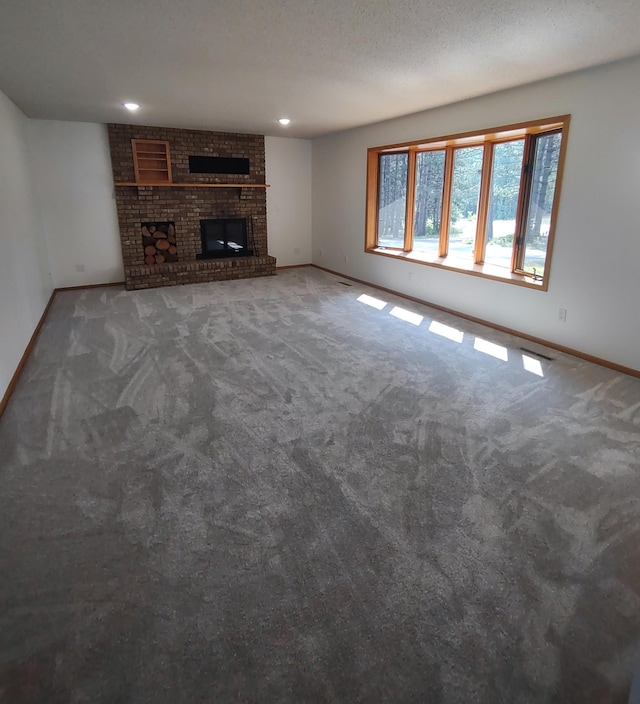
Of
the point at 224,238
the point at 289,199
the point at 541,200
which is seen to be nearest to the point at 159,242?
the point at 224,238

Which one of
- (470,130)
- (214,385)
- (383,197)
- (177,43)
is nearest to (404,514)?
(214,385)

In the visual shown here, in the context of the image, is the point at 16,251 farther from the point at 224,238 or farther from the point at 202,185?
the point at 224,238

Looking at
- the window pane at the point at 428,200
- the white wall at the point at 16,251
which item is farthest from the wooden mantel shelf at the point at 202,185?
the window pane at the point at 428,200

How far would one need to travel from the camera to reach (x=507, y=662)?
4.66 ft

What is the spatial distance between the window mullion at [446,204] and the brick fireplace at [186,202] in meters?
3.12

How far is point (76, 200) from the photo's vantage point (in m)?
6.59

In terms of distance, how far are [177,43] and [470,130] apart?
10.4 ft

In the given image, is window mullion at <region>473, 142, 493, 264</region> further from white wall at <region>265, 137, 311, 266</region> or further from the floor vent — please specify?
white wall at <region>265, 137, 311, 266</region>

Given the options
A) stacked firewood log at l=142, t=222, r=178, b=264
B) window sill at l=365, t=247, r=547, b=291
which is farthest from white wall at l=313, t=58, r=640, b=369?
stacked firewood log at l=142, t=222, r=178, b=264

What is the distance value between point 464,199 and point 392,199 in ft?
4.24

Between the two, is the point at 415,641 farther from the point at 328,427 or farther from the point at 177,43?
the point at 177,43

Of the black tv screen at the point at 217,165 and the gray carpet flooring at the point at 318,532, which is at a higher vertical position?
the black tv screen at the point at 217,165

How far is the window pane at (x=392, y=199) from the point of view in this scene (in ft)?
20.9

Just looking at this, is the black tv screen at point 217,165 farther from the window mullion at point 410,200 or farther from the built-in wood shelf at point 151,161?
the window mullion at point 410,200
